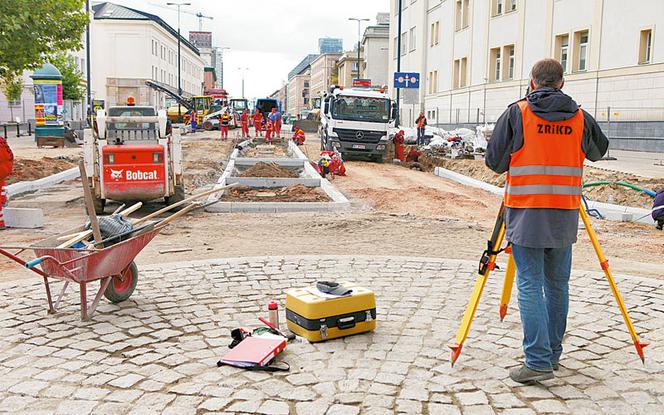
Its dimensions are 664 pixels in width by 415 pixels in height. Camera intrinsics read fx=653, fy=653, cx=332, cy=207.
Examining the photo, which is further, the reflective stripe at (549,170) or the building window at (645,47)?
the building window at (645,47)

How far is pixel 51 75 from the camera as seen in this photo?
29.1 m

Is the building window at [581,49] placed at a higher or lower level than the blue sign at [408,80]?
higher

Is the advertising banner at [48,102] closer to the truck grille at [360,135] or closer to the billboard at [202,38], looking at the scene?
the truck grille at [360,135]

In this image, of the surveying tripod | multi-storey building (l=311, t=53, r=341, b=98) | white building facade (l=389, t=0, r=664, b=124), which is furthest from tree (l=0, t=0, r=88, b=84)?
multi-storey building (l=311, t=53, r=341, b=98)

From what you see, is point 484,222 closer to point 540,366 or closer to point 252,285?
point 252,285

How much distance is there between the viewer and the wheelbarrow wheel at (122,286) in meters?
6.15

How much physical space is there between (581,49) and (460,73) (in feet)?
46.7

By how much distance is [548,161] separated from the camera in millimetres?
4113

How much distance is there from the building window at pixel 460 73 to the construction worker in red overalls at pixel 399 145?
18.9 metres

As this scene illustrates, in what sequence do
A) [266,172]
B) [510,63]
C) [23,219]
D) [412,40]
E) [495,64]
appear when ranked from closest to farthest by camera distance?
[23,219]
[266,172]
[510,63]
[495,64]
[412,40]

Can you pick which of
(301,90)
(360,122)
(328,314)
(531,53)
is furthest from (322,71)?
(328,314)

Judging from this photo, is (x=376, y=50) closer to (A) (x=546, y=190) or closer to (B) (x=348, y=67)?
(B) (x=348, y=67)

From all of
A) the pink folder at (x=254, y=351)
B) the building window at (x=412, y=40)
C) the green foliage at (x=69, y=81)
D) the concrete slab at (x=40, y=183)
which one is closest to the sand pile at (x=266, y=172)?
the concrete slab at (x=40, y=183)

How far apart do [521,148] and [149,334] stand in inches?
129
